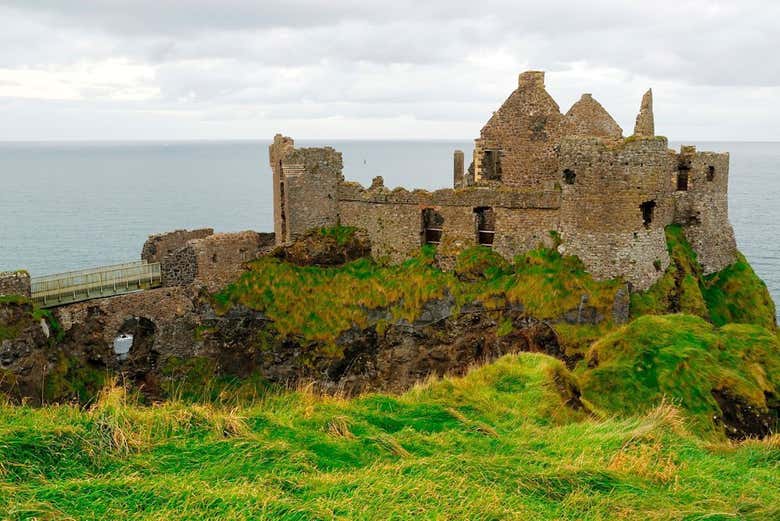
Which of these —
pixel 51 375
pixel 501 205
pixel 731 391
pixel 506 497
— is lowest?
pixel 51 375

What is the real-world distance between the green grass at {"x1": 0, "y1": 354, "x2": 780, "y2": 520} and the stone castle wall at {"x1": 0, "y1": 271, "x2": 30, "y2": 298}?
16.7m

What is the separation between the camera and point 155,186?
164375 mm

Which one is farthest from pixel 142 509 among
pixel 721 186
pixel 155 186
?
pixel 155 186

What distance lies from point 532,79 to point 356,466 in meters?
24.5

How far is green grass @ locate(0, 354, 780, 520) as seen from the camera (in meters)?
8.20

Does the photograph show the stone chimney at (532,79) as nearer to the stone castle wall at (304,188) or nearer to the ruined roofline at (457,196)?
the ruined roofline at (457,196)

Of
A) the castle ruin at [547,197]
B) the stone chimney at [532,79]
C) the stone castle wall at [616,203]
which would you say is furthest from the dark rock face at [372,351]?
the stone chimney at [532,79]

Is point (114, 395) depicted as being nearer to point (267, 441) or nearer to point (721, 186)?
point (267, 441)

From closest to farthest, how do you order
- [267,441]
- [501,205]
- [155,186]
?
[267,441]
[501,205]
[155,186]

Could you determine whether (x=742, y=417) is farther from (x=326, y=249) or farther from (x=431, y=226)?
(x=326, y=249)

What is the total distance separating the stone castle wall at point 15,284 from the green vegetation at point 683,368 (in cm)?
1901

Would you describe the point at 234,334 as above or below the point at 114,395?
below

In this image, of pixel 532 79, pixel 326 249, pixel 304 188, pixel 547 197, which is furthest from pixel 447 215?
pixel 532 79

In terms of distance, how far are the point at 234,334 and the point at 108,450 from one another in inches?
807
